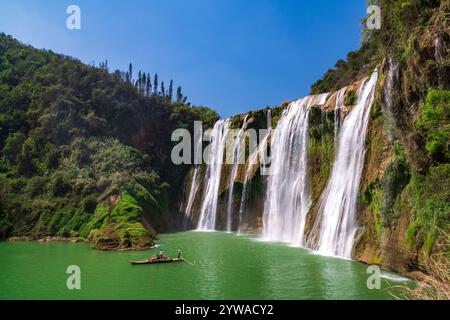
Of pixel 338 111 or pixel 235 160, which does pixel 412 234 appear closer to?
pixel 338 111

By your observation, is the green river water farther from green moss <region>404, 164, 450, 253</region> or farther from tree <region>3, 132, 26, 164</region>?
tree <region>3, 132, 26, 164</region>

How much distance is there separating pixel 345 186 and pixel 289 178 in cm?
1043

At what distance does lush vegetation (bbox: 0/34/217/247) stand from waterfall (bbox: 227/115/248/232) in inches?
283

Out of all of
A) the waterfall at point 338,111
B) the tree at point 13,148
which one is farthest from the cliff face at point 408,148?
the tree at point 13,148

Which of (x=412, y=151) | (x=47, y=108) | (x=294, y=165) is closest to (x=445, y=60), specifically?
(x=412, y=151)

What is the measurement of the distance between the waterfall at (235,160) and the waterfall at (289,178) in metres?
5.23

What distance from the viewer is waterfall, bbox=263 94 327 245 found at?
3052cm

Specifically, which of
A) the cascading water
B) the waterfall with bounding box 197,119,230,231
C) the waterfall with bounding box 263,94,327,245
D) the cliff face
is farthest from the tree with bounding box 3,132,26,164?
the cliff face

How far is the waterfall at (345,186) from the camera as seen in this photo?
→ 2139 cm

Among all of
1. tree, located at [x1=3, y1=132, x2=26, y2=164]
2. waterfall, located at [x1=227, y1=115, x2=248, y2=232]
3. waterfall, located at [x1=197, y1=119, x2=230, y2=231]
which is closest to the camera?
waterfall, located at [x1=227, y1=115, x2=248, y2=232]
